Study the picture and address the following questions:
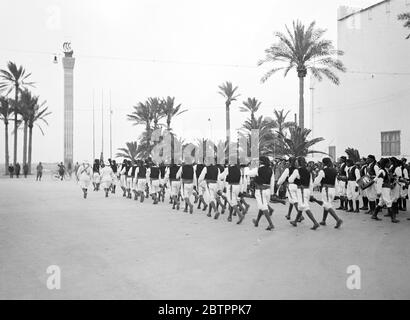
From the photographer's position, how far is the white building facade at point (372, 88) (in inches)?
1222

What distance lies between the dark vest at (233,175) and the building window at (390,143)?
832 inches

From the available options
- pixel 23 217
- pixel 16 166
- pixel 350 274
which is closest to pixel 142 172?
pixel 23 217

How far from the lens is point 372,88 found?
3362 cm

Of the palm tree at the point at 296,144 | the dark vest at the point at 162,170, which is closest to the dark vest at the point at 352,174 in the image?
the palm tree at the point at 296,144

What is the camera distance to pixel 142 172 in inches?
765

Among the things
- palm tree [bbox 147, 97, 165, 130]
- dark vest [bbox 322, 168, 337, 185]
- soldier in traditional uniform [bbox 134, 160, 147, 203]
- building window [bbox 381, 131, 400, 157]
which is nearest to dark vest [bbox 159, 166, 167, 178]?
soldier in traditional uniform [bbox 134, 160, 147, 203]

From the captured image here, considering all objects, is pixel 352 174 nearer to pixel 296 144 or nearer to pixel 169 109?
pixel 296 144

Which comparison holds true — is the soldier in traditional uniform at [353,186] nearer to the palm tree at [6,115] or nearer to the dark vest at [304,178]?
the dark vest at [304,178]

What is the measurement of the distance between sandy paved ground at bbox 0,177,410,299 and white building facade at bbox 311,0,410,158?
21022 millimetres

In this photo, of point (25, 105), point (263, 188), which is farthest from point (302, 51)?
point (25, 105)
